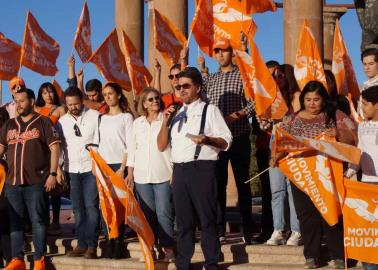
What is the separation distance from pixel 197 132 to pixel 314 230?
174cm

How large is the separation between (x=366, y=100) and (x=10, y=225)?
209 inches

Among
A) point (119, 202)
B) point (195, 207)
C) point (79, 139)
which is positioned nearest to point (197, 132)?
point (195, 207)

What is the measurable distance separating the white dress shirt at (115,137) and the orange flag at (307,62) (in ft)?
7.66

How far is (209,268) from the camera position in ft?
30.1

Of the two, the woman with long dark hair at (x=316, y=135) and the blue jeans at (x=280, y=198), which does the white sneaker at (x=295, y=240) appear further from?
the woman with long dark hair at (x=316, y=135)

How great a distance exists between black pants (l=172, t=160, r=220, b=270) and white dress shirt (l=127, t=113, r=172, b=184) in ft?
2.17

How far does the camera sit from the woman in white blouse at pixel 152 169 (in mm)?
10039

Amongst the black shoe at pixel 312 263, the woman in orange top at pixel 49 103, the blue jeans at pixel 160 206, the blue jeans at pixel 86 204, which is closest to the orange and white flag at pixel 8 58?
the woman in orange top at pixel 49 103

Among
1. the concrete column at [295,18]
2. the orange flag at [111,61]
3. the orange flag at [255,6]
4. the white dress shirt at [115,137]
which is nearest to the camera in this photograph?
the white dress shirt at [115,137]

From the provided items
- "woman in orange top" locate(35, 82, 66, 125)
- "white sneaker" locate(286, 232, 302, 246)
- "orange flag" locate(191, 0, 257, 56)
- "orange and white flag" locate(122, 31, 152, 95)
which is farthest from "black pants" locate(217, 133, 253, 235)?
"orange and white flag" locate(122, 31, 152, 95)

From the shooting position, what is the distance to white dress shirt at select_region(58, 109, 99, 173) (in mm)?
10891

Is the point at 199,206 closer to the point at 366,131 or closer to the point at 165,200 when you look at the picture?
the point at 165,200

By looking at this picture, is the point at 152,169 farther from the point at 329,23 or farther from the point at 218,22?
the point at 329,23

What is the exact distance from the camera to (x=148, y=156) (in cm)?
1012
